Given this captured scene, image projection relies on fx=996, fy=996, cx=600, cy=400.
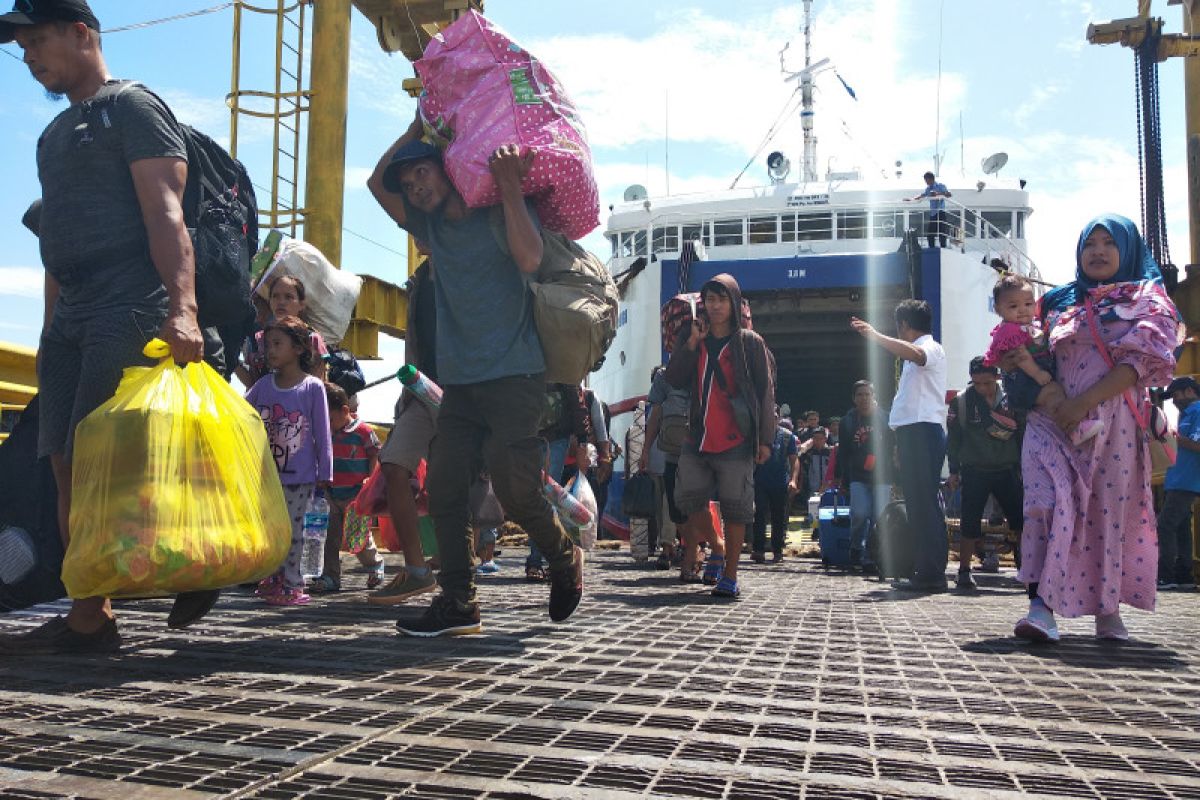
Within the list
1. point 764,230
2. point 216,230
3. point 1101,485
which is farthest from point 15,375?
point 764,230

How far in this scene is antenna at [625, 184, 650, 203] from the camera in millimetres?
22250

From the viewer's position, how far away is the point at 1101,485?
12.2 feet

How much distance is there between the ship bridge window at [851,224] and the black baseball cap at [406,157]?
17.4 m

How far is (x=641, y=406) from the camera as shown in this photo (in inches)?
345

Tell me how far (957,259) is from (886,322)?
160 centimetres

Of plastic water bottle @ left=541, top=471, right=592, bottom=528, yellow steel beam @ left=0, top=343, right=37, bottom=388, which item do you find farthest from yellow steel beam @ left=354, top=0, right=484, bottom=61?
plastic water bottle @ left=541, top=471, right=592, bottom=528

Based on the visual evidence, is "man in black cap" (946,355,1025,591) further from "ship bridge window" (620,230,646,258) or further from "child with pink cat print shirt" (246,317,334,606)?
"ship bridge window" (620,230,646,258)

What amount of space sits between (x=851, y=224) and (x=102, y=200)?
18.4m

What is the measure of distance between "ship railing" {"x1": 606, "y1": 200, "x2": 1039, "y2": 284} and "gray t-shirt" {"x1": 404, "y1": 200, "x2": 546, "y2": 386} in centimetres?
1682

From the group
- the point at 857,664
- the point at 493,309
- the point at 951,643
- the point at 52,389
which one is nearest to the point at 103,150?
the point at 52,389

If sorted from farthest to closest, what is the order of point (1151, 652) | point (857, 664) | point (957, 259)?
point (957, 259), point (1151, 652), point (857, 664)

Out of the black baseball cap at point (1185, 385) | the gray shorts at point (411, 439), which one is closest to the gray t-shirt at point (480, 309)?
the gray shorts at point (411, 439)

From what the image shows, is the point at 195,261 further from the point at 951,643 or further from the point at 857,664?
the point at 951,643

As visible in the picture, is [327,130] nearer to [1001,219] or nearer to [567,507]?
[567,507]
